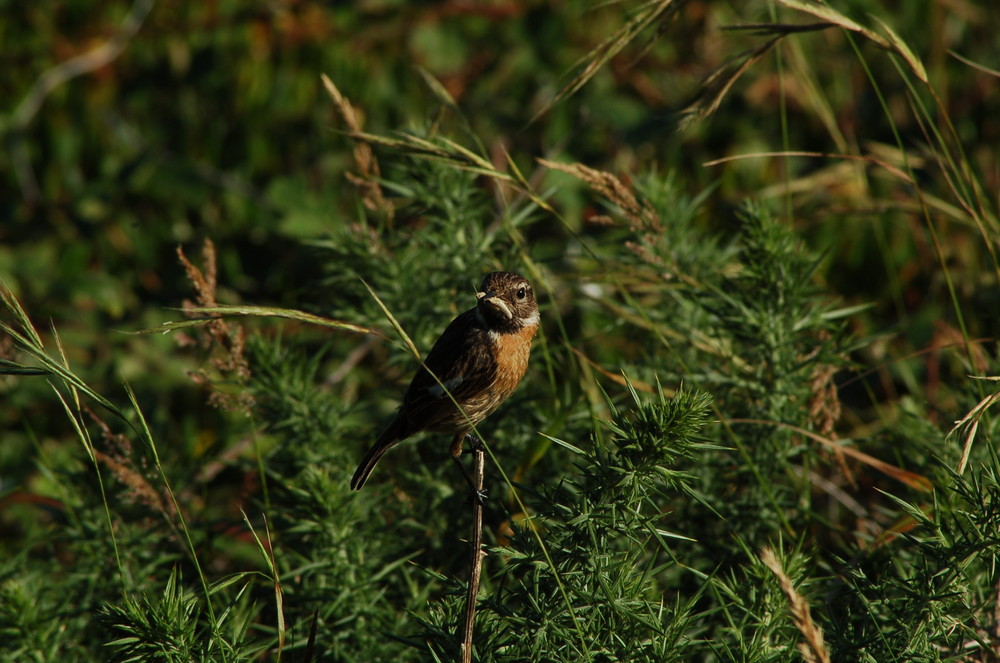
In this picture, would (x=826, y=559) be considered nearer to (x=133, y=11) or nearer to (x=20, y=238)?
(x=20, y=238)

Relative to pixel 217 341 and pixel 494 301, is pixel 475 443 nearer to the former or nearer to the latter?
pixel 494 301

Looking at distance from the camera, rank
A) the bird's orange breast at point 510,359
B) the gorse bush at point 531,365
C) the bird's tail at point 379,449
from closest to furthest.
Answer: the gorse bush at point 531,365
the bird's tail at point 379,449
the bird's orange breast at point 510,359

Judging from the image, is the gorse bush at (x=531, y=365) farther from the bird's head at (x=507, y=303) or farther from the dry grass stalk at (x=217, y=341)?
the bird's head at (x=507, y=303)

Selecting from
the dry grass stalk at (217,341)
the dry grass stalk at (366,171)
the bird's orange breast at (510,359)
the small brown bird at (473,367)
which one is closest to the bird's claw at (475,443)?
the small brown bird at (473,367)

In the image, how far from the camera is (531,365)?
2.84 metres

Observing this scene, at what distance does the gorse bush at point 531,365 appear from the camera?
1938 millimetres

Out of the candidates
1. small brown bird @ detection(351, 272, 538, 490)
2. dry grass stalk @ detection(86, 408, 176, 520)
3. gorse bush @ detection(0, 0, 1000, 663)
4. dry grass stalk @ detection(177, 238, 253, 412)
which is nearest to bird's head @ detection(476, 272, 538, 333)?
small brown bird @ detection(351, 272, 538, 490)

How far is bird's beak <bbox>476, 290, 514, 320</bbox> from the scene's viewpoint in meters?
2.27

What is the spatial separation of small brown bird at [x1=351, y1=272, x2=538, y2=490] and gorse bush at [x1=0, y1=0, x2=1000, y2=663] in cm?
12

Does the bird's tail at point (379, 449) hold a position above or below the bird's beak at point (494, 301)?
below

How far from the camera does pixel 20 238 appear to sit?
4094 millimetres

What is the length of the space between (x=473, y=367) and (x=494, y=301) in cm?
24

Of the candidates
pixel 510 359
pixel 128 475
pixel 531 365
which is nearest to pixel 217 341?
pixel 128 475

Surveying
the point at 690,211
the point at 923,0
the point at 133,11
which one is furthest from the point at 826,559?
the point at 133,11
